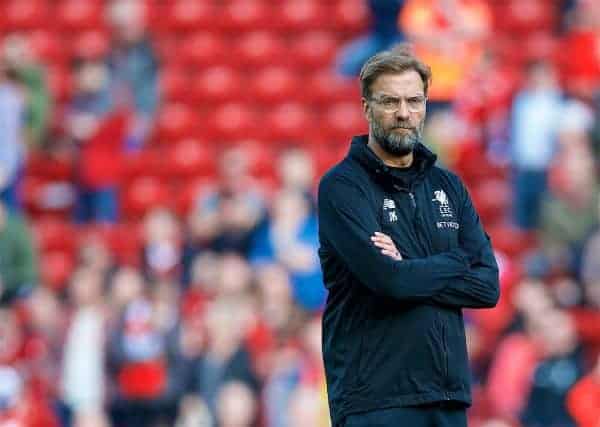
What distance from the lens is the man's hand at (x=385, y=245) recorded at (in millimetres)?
4746

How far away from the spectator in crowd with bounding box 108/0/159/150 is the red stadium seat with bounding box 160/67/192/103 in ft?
2.57

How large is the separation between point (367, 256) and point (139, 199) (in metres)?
9.26

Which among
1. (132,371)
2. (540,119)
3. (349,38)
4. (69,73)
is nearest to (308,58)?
(349,38)

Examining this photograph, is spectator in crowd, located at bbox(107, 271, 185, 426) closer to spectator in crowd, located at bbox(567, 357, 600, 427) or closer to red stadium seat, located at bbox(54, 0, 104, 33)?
spectator in crowd, located at bbox(567, 357, 600, 427)

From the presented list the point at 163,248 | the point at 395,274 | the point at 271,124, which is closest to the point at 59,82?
the point at 271,124

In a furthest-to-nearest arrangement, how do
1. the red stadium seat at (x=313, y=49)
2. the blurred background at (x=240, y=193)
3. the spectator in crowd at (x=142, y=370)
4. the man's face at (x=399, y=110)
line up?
the red stadium seat at (x=313, y=49), the spectator in crowd at (x=142, y=370), the blurred background at (x=240, y=193), the man's face at (x=399, y=110)

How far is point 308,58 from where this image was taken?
50.5ft

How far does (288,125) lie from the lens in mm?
14578

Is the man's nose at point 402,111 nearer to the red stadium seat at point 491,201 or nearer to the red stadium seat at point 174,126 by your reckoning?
the red stadium seat at point 491,201

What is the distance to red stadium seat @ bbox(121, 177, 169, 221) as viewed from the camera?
13773mm

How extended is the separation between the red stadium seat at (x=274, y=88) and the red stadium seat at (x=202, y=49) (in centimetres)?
54

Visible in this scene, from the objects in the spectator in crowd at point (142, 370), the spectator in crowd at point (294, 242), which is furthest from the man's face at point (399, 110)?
the spectator in crowd at point (294, 242)

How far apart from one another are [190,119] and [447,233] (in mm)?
10071

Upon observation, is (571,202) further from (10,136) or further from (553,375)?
(10,136)
